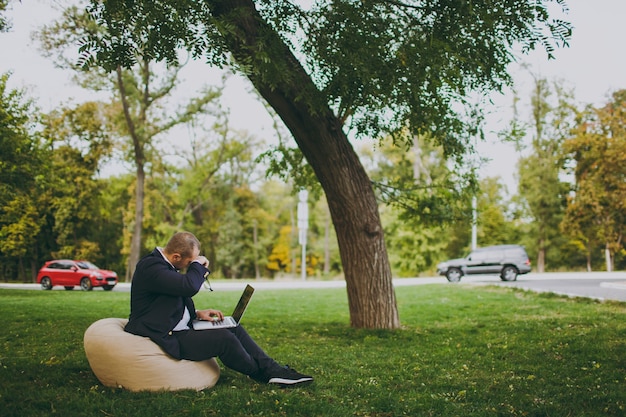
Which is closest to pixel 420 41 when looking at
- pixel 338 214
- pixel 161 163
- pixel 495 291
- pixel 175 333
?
pixel 338 214

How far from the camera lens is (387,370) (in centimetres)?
640

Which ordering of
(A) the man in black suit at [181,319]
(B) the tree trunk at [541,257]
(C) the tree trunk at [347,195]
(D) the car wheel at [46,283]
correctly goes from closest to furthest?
(A) the man in black suit at [181,319]
(C) the tree trunk at [347,195]
(D) the car wheel at [46,283]
(B) the tree trunk at [541,257]

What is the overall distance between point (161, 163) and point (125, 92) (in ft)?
35.7

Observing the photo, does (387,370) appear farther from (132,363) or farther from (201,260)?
(132,363)

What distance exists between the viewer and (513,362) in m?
6.79

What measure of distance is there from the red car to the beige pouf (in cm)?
2132

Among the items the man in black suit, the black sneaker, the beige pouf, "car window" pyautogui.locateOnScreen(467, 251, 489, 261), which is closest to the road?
"car window" pyautogui.locateOnScreen(467, 251, 489, 261)

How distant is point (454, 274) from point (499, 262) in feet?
8.03

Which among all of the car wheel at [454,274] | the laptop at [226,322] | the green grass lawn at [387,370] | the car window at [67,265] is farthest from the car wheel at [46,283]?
the laptop at [226,322]

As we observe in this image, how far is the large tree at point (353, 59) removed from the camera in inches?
281

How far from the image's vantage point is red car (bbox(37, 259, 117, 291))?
81.9 ft

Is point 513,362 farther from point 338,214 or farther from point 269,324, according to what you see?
point 269,324

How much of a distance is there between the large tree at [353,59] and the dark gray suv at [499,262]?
1588 cm

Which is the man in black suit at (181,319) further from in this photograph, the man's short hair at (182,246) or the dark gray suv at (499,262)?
the dark gray suv at (499,262)
